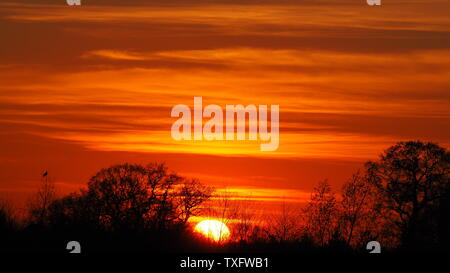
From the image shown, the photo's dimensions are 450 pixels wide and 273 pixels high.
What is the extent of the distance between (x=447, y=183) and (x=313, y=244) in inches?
700

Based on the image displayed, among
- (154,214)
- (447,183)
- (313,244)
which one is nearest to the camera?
(313,244)

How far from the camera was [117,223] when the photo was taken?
44531mm

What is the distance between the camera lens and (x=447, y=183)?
5172cm

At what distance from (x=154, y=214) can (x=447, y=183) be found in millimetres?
14991
